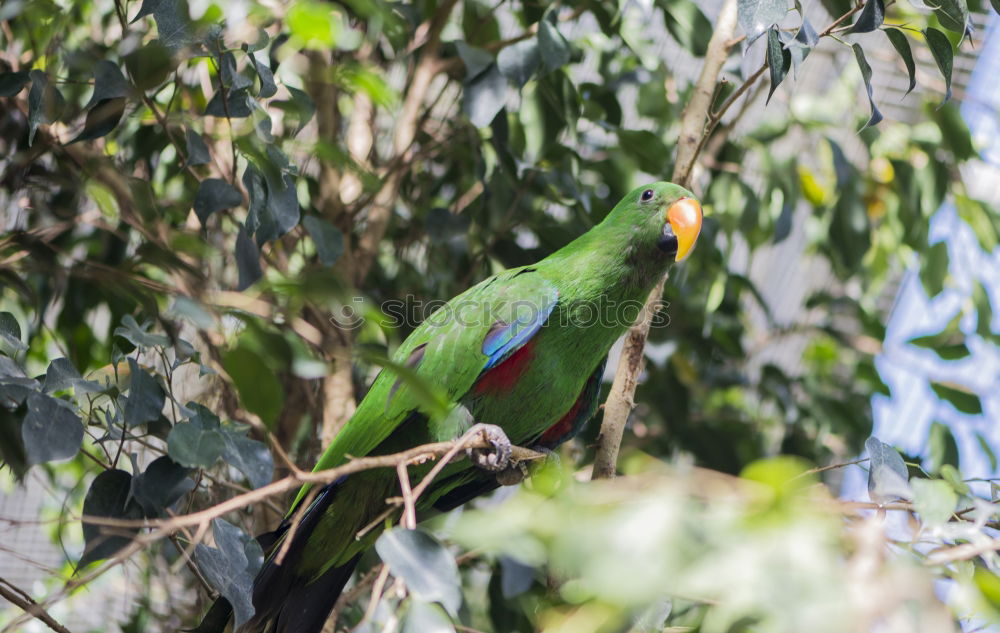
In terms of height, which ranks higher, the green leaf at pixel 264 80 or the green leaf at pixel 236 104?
the green leaf at pixel 264 80

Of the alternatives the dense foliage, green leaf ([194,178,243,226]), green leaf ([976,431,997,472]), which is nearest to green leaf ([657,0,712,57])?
the dense foliage

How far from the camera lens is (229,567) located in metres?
1.12

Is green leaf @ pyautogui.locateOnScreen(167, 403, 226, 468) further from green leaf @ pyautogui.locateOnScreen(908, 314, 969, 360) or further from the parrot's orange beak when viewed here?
green leaf @ pyautogui.locateOnScreen(908, 314, 969, 360)

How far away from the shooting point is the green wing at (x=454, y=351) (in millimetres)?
1616

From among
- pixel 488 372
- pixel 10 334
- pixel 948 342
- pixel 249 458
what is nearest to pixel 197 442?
pixel 249 458

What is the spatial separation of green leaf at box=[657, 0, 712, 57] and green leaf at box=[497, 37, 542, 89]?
1.25 ft

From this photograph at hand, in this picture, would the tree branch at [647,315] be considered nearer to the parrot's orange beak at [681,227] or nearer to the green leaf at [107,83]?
the parrot's orange beak at [681,227]

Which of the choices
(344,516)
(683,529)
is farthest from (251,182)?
(683,529)

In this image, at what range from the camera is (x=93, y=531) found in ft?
3.62

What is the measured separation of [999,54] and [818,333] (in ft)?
3.70

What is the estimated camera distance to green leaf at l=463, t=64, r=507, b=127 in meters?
1.63

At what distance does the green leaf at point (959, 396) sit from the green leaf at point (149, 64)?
2.17 meters

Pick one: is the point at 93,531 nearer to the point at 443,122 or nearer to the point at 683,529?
the point at 683,529

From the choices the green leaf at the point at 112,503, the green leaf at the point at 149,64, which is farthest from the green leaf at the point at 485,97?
the green leaf at the point at 112,503
